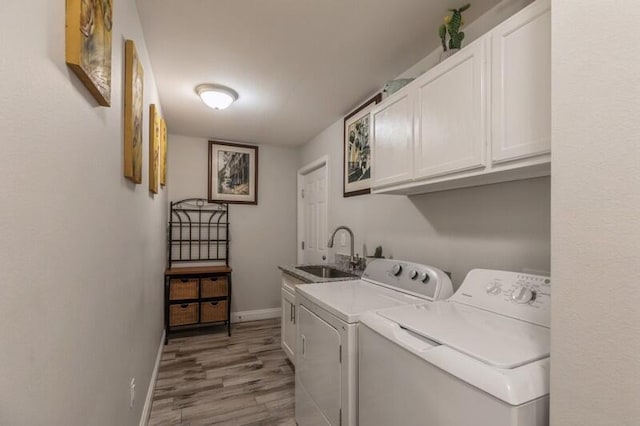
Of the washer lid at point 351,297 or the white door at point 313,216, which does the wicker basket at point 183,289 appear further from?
the washer lid at point 351,297

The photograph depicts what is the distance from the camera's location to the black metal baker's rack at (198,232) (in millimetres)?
3627

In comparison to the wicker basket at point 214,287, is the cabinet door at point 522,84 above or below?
above

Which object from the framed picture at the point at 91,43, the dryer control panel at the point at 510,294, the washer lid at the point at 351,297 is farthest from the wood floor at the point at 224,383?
the framed picture at the point at 91,43

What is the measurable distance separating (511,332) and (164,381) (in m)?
2.60

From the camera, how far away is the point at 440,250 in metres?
1.82

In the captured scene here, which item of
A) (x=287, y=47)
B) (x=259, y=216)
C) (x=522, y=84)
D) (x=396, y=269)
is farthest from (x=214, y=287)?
(x=522, y=84)

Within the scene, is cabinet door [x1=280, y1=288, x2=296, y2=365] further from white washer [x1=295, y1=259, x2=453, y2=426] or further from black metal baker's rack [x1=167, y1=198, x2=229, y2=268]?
black metal baker's rack [x1=167, y1=198, x2=229, y2=268]

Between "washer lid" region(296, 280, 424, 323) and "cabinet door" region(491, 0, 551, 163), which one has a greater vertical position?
"cabinet door" region(491, 0, 551, 163)

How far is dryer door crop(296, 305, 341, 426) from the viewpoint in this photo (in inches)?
54.6

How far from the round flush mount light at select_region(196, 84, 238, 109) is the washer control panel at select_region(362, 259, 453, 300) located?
74.3 inches

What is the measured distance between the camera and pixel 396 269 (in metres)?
1.76

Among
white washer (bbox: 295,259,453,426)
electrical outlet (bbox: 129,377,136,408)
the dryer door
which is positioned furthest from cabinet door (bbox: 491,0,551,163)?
electrical outlet (bbox: 129,377,136,408)

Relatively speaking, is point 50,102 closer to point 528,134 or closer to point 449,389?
point 449,389

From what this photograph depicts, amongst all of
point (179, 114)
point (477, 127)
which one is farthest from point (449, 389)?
point (179, 114)
